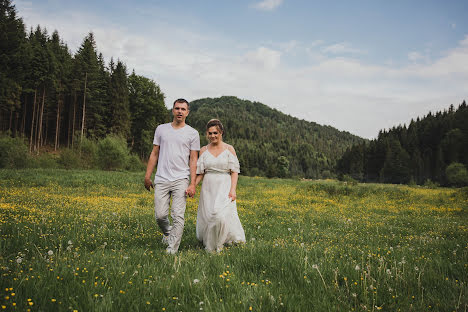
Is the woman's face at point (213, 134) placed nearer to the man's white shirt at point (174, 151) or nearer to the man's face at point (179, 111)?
the man's white shirt at point (174, 151)

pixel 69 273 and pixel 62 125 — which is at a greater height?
pixel 62 125

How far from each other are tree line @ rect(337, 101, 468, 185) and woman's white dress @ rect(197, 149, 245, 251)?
78.6m

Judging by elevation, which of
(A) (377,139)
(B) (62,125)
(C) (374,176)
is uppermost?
(A) (377,139)

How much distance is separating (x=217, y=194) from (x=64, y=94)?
57.9m

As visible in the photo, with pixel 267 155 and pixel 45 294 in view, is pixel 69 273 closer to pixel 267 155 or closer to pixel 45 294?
pixel 45 294

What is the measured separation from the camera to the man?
5266 mm

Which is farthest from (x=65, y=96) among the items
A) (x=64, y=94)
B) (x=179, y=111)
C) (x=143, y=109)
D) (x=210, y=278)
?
(x=210, y=278)

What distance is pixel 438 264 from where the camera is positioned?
4340mm

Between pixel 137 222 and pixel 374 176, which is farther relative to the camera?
pixel 374 176

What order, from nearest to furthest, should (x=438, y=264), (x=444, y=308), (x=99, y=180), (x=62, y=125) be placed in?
(x=444, y=308)
(x=438, y=264)
(x=99, y=180)
(x=62, y=125)

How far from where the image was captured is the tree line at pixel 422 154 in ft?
273

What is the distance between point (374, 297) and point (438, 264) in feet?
6.51

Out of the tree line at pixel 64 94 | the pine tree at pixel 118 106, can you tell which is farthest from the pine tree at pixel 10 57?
the pine tree at pixel 118 106

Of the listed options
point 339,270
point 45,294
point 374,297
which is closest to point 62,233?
point 45,294
